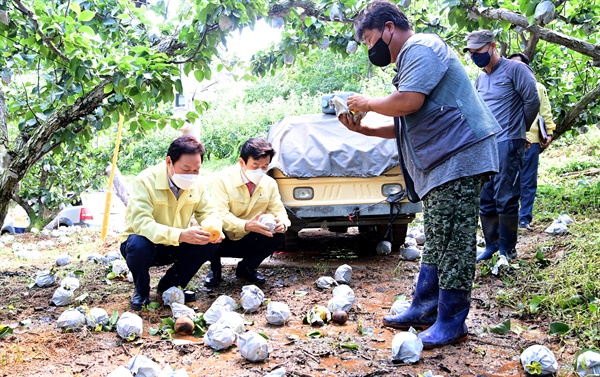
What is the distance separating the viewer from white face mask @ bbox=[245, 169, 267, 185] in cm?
450

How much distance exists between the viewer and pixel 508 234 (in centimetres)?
454

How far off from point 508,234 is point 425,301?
1634mm

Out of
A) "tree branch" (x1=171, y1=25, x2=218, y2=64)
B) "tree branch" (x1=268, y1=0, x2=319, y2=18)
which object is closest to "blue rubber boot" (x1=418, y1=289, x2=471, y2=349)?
"tree branch" (x1=171, y1=25, x2=218, y2=64)

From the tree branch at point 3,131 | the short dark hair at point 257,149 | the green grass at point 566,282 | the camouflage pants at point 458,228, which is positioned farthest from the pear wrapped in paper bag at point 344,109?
the tree branch at point 3,131

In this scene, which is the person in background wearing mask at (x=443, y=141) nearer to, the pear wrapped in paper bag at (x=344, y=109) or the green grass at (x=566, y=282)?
the pear wrapped in paper bag at (x=344, y=109)

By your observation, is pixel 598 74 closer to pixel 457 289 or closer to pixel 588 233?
pixel 588 233

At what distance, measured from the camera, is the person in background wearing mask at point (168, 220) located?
3.71 m

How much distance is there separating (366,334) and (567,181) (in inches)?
326

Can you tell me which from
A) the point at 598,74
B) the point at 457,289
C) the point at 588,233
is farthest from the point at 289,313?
the point at 598,74

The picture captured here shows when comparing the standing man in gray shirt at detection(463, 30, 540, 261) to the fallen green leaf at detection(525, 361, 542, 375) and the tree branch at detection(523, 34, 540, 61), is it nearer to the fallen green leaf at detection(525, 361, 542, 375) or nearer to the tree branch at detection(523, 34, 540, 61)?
the fallen green leaf at detection(525, 361, 542, 375)

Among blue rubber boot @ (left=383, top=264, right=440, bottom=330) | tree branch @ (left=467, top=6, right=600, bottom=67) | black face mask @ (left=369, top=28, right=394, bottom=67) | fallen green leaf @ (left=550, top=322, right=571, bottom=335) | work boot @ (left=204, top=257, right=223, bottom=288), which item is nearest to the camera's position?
fallen green leaf @ (left=550, top=322, right=571, bottom=335)

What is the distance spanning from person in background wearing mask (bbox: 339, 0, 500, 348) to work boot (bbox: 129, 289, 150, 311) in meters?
2.01

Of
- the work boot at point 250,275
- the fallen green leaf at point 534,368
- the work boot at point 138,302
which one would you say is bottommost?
the work boot at point 250,275

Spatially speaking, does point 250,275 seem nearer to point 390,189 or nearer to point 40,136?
point 390,189
